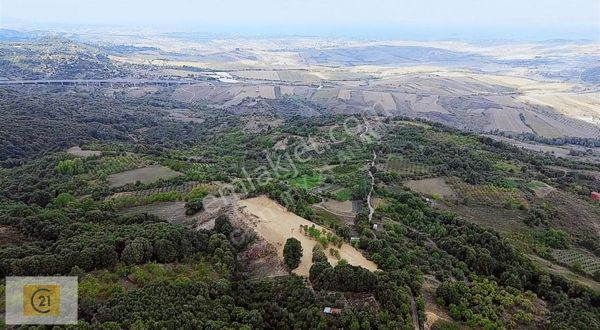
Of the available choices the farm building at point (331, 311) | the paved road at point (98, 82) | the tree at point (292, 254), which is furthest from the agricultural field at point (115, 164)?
the paved road at point (98, 82)

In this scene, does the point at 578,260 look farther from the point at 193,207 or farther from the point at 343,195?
the point at 193,207

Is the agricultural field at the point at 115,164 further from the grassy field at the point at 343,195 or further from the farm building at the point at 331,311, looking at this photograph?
the farm building at the point at 331,311

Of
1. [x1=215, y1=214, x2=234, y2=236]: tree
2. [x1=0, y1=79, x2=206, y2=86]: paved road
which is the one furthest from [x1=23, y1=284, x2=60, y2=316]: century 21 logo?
[x1=0, y1=79, x2=206, y2=86]: paved road

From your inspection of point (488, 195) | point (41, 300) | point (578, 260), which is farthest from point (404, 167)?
point (41, 300)

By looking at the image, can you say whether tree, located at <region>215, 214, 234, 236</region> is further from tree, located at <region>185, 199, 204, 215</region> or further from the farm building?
the farm building

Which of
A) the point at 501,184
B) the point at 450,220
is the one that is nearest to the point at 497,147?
the point at 501,184

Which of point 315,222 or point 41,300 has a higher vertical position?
point 315,222
